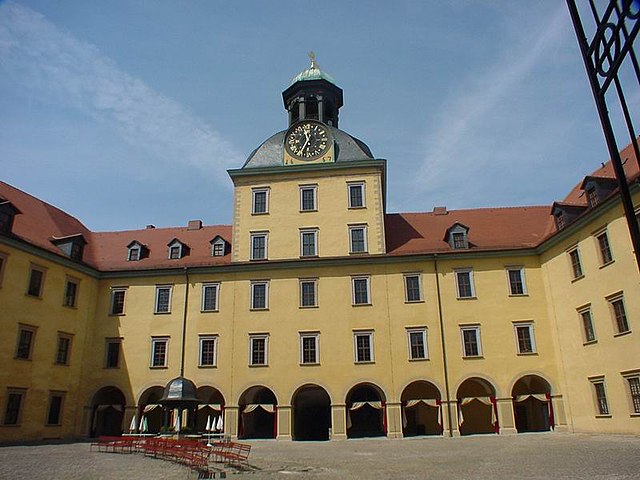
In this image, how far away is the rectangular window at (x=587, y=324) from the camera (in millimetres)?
25328

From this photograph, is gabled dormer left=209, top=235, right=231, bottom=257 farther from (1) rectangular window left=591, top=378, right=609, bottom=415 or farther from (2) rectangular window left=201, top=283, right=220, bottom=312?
(1) rectangular window left=591, top=378, right=609, bottom=415

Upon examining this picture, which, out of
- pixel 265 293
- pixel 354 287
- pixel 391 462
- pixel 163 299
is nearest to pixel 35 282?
pixel 163 299

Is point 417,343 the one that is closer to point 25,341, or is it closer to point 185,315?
point 185,315

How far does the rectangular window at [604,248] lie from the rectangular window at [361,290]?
11.8 m

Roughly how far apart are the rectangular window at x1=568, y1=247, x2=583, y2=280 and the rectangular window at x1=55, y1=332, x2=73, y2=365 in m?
26.2

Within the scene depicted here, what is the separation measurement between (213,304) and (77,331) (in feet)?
24.6

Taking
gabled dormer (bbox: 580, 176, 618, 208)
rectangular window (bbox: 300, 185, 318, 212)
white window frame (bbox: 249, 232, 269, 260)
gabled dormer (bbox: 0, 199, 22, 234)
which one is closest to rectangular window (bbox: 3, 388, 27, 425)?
gabled dormer (bbox: 0, 199, 22, 234)

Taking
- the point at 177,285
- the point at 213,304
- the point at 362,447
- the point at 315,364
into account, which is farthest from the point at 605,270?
the point at 177,285

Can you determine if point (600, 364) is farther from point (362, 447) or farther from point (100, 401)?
point (100, 401)

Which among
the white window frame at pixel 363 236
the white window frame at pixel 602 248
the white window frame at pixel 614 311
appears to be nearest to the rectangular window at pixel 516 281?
the white window frame at pixel 602 248

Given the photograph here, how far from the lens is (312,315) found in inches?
1219

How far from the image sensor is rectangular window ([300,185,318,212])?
110 ft

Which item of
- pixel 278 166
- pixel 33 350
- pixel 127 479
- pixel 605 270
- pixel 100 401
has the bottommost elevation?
pixel 127 479

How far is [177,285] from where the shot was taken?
32719mm
